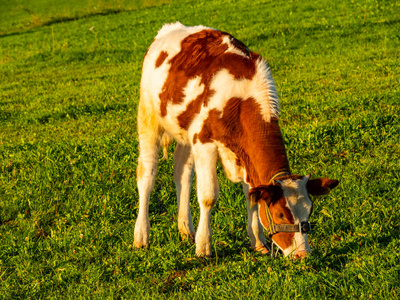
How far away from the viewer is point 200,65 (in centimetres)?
597

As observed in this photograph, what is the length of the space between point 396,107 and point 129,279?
21.5 ft

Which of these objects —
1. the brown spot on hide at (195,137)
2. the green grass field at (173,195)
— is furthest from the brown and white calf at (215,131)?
the green grass field at (173,195)

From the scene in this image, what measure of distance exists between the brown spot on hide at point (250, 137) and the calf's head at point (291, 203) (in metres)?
0.36

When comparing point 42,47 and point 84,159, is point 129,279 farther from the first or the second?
point 42,47

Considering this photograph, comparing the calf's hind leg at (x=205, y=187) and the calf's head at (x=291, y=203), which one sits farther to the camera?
the calf's hind leg at (x=205, y=187)

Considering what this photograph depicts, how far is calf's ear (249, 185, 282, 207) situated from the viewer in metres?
4.66

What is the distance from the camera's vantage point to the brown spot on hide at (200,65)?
18.8 ft

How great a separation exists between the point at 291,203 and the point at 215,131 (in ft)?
4.20

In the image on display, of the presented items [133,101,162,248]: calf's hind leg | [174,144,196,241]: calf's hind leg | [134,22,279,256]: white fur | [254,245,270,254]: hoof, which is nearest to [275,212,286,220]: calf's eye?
[134,22,279,256]: white fur

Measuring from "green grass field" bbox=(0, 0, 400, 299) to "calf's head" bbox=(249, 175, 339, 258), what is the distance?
20 centimetres

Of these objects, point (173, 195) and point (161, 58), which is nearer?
point (161, 58)

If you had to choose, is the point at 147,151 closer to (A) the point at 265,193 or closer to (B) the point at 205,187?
(B) the point at 205,187

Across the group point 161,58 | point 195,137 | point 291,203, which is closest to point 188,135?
point 195,137

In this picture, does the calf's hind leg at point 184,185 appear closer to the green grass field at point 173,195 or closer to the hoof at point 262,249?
the green grass field at point 173,195
